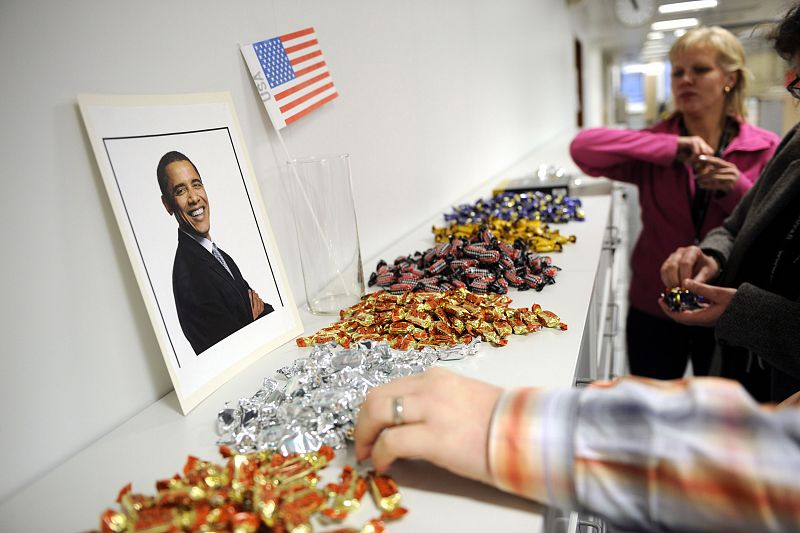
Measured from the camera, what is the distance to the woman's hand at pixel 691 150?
1.69 m

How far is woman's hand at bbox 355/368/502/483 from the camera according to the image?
1.63ft

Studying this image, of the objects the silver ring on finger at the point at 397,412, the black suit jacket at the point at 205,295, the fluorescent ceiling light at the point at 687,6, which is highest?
the fluorescent ceiling light at the point at 687,6

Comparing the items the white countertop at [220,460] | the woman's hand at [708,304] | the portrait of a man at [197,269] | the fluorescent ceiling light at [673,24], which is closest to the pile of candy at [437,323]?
the white countertop at [220,460]

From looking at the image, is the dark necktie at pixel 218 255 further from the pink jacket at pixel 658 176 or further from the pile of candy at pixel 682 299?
the pink jacket at pixel 658 176

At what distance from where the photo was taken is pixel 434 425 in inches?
20.2

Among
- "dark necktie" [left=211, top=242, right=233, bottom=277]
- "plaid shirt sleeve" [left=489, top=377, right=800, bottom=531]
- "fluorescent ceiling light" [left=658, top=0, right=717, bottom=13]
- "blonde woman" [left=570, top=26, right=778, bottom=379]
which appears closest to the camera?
"plaid shirt sleeve" [left=489, top=377, right=800, bottom=531]

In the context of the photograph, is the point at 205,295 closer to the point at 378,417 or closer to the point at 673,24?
the point at 378,417

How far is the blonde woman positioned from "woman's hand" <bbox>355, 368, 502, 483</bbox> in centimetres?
146

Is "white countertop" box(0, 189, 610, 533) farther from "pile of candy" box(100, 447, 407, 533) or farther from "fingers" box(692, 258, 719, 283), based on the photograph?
"fingers" box(692, 258, 719, 283)

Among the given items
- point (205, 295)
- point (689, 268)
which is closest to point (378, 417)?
point (205, 295)

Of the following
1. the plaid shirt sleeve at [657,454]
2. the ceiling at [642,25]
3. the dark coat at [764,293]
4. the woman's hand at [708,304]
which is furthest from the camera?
the ceiling at [642,25]

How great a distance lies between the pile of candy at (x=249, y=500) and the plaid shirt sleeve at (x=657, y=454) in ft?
0.43

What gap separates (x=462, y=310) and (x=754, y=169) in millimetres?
1360

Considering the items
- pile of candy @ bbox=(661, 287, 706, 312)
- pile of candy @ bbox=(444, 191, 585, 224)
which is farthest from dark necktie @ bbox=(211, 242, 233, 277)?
pile of candy @ bbox=(661, 287, 706, 312)
